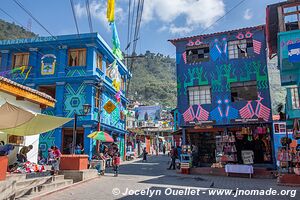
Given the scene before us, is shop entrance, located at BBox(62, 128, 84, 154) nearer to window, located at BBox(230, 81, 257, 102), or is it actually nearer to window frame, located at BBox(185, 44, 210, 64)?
window frame, located at BBox(185, 44, 210, 64)

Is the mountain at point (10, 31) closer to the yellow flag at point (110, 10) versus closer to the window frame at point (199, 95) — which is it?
the window frame at point (199, 95)

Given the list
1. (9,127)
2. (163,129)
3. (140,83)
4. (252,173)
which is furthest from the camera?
(140,83)

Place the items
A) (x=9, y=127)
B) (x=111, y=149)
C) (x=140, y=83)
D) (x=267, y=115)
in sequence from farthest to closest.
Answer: (x=140, y=83) → (x=111, y=149) → (x=267, y=115) → (x=9, y=127)

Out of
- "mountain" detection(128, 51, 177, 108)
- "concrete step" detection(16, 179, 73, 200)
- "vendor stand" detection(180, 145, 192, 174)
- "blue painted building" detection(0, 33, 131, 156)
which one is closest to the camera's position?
"concrete step" detection(16, 179, 73, 200)

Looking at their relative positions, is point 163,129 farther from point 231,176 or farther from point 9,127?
point 9,127

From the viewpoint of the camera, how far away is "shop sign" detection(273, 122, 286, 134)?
17359 millimetres

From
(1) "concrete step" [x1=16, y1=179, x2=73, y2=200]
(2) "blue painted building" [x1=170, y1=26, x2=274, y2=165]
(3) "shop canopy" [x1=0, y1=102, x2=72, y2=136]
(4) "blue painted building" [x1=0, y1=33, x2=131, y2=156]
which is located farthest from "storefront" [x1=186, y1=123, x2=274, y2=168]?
(3) "shop canopy" [x1=0, y1=102, x2=72, y2=136]

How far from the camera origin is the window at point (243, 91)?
61.4ft

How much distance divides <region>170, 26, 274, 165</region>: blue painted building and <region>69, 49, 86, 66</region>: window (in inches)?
322

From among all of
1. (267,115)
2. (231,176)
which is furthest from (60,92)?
(267,115)

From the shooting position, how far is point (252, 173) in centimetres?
1603

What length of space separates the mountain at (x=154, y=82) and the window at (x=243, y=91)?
208ft

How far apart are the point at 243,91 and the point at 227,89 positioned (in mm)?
1163

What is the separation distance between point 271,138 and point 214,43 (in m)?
8.15
